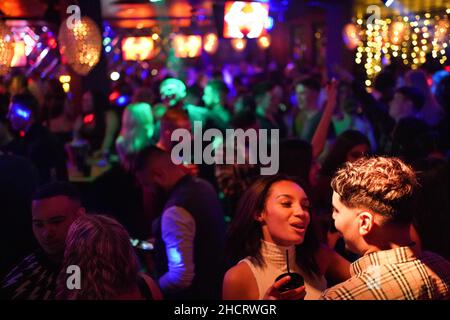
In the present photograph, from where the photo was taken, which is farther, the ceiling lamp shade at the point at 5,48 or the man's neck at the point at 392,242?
the ceiling lamp shade at the point at 5,48

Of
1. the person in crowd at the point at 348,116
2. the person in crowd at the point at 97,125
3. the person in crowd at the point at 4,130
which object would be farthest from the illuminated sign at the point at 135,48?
the person in crowd at the point at 348,116

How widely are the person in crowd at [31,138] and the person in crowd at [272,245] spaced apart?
238 cm

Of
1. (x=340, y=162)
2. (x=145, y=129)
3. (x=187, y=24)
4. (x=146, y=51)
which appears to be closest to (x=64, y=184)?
(x=340, y=162)

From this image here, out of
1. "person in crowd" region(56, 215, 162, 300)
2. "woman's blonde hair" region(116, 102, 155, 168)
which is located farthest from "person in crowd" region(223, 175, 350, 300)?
"woman's blonde hair" region(116, 102, 155, 168)

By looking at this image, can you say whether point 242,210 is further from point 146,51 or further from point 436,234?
point 146,51

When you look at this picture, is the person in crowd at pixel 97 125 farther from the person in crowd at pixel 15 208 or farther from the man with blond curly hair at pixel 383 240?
the man with blond curly hair at pixel 383 240

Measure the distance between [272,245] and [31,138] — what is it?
2.69 meters

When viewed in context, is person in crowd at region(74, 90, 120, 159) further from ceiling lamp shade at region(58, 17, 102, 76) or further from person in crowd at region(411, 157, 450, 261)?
person in crowd at region(411, 157, 450, 261)

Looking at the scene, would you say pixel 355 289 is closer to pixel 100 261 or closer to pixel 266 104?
pixel 100 261

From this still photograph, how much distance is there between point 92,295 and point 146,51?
11.6 m

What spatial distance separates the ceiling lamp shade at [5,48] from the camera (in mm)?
3582

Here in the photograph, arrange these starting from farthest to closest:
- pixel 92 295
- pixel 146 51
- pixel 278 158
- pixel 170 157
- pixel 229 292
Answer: pixel 146 51 < pixel 278 158 < pixel 170 157 < pixel 229 292 < pixel 92 295

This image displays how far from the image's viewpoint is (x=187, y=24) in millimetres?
22875

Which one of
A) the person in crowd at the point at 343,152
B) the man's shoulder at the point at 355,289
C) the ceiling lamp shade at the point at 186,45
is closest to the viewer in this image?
the man's shoulder at the point at 355,289
